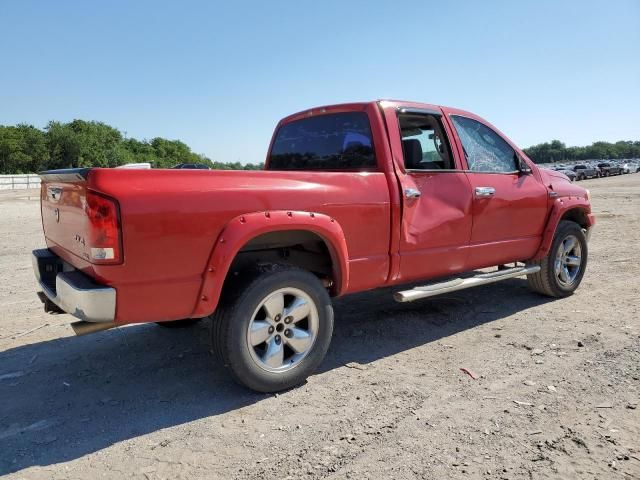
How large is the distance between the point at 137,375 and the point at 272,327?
119 cm

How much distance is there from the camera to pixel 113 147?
92.2m

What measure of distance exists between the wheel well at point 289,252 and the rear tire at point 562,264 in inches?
109

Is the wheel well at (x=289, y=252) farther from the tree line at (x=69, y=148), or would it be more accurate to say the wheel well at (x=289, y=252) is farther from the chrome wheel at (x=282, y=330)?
the tree line at (x=69, y=148)

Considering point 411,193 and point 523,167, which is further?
point 523,167

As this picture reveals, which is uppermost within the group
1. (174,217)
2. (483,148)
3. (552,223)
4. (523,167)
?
(483,148)

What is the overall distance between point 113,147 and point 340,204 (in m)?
98.7

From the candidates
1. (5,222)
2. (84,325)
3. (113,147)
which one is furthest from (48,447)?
(113,147)

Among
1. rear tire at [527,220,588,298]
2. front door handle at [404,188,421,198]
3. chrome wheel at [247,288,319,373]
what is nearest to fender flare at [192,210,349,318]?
chrome wheel at [247,288,319,373]

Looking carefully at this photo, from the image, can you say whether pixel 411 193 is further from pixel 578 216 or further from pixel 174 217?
pixel 578 216

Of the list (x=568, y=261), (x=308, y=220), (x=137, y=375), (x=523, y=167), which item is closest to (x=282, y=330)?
(x=308, y=220)

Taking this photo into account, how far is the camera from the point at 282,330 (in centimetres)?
332

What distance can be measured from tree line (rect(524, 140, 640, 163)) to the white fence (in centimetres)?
16650

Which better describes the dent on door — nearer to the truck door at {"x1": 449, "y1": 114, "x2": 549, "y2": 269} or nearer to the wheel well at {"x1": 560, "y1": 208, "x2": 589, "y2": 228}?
the truck door at {"x1": 449, "y1": 114, "x2": 549, "y2": 269}

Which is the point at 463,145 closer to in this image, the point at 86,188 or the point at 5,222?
the point at 86,188
